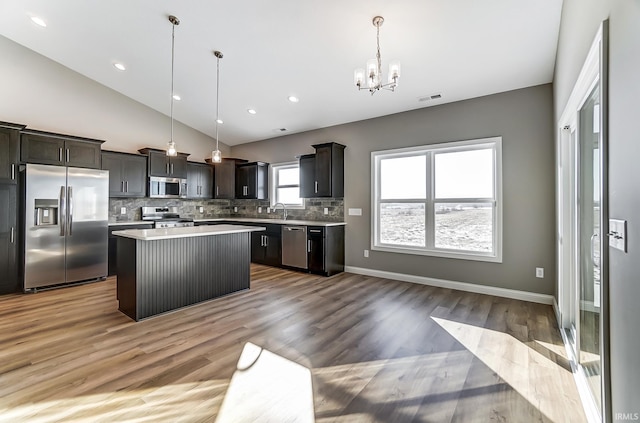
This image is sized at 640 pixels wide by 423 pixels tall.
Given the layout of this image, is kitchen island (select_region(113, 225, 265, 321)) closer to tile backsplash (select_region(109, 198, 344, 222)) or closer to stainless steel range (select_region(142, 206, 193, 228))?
tile backsplash (select_region(109, 198, 344, 222))

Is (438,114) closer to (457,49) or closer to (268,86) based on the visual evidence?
(457,49)

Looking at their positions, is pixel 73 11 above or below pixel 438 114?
above

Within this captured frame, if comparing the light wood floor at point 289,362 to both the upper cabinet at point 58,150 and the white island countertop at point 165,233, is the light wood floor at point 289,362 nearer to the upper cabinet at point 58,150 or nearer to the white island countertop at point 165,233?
the white island countertop at point 165,233

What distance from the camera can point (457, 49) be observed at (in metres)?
3.20

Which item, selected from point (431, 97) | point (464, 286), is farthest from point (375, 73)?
point (464, 286)

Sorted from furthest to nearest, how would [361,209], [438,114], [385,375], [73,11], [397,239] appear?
[361,209] → [397,239] → [438,114] → [73,11] → [385,375]

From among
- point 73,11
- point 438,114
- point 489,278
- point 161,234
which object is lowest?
point 489,278

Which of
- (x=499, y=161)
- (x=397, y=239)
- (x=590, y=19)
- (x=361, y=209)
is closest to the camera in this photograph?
(x=590, y=19)

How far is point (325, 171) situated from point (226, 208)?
3441 mm

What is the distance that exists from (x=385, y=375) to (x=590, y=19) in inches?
100.0

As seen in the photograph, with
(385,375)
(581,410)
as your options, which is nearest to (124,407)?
(385,375)

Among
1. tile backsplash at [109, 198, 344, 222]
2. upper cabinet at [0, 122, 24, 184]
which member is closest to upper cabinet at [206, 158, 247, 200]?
tile backsplash at [109, 198, 344, 222]

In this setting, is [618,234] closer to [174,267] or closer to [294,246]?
[174,267]

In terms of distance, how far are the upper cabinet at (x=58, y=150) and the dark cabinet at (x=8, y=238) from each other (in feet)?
1.63
